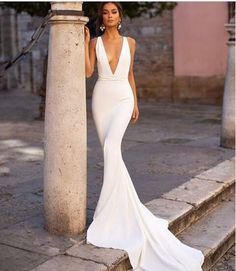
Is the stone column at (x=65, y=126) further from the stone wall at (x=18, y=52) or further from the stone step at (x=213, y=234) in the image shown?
the stone wall at (x=18, y=52)

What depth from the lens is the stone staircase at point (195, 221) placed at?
324 centimetres

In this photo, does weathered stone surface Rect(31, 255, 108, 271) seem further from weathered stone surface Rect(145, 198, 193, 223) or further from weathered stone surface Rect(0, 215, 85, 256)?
weathered stone surface Rect(145, 198, 193, 223)

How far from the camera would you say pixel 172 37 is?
14000 millimetres

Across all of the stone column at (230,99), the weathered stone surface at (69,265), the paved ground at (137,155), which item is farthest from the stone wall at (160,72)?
the weathered stone surface at (69,265)

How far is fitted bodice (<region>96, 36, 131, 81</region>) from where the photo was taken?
3.56 metres

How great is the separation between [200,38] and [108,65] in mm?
10442

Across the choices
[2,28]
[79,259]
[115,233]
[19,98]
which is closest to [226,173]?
[115,233]

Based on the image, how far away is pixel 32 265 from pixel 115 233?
0.70m

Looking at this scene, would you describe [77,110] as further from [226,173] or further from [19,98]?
[19,98]

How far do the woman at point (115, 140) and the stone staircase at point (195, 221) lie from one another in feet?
0.78

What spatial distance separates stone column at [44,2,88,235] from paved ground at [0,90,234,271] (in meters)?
0.40

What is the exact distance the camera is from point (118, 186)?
11.8 ft

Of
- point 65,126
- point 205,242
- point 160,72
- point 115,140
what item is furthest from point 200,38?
point 65,126

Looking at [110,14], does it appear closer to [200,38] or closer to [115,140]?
[115,140]
